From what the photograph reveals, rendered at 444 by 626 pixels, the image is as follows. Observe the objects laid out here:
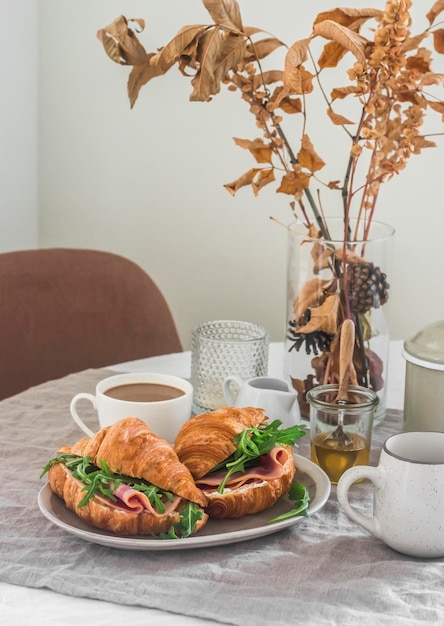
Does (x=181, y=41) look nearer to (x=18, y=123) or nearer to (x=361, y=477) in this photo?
(x=361, y=477)

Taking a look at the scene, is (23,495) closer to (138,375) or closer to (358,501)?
(138,375)

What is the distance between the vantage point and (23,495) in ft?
3.22

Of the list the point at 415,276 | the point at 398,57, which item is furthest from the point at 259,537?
the point at 415,276

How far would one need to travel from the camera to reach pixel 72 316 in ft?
5.84

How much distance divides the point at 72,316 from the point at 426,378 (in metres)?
0.89

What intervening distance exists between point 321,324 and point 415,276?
2.83ft

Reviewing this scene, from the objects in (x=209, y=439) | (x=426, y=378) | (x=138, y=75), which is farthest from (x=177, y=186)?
Result: (x=209, y=439)

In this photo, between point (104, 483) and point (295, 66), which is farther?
point (295, 66)

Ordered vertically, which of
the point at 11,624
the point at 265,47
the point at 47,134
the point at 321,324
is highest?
the point at 265,47

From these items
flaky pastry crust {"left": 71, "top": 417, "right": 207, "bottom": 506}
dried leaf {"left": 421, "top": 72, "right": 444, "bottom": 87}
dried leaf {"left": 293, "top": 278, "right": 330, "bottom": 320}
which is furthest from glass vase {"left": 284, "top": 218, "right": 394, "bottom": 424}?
flaky pastry crust {"left": 71, "top": 417, "right": 207, "bottom": 506}

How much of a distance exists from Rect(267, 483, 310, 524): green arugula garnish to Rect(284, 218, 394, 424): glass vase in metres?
0.23

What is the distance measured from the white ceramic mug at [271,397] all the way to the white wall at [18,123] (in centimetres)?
112

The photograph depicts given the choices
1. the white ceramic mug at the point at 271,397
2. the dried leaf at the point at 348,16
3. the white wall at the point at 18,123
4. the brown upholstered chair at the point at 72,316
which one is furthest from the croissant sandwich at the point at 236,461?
the white wall at the point at 18,123

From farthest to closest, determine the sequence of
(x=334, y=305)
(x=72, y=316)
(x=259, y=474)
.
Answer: (x=72, y=316) < (x=334, y=305) < (x=259, y=474)
